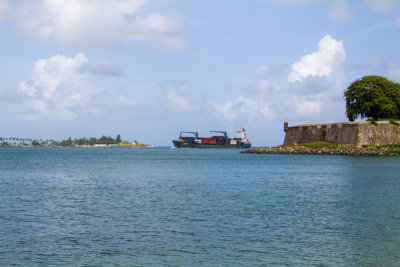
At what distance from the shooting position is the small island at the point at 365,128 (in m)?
80.2

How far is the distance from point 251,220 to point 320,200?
7768mm

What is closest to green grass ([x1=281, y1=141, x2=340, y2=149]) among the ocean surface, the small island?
the small island

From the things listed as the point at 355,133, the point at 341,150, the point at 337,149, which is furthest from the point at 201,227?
the point at 355,133

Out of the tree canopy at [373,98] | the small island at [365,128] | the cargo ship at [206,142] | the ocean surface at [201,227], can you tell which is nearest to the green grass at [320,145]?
the small island at [365,128]

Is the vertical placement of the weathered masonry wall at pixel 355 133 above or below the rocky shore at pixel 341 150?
above

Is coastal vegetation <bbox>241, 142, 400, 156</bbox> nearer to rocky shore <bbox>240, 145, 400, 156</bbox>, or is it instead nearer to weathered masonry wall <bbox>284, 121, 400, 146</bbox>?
rocky shore <bbox>240, 145, 400, 156</bbox>

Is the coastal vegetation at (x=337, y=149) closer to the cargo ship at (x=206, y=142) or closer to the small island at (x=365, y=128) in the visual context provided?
the small island at (x=365, y=128)

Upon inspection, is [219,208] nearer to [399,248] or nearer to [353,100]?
[399,248]

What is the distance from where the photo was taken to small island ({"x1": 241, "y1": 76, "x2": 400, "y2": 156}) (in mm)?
80250

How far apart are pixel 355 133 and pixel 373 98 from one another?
790 centimetres

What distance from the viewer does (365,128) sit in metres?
81.5

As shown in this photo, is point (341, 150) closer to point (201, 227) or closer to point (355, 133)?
point (355, 133)

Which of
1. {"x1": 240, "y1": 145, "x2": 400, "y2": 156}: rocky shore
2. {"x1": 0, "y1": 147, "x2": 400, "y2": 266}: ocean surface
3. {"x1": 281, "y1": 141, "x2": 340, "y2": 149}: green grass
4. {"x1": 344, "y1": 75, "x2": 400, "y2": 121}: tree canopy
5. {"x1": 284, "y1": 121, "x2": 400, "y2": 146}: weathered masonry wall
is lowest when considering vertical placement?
{"x1": 0, "y1": 147, "x2": 400, "y2": 266}: ocean surface

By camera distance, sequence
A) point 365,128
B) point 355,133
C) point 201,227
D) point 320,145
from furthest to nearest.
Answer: point 320,145
point 355,133
point 365,128
point 201,227
